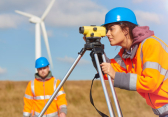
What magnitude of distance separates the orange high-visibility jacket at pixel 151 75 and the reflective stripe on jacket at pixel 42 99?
108 inches

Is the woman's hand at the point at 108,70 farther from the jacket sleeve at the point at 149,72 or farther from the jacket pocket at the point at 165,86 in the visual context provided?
the jacket pocket at the point at 165,86

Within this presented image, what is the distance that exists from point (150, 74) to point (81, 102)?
1075 cm

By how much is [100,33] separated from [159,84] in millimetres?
896

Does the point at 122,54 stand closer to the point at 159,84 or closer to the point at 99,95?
the point at 159,84

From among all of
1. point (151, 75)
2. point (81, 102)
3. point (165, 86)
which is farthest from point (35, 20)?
point (151, 75)

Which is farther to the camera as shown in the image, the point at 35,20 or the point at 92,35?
the point at 35,20

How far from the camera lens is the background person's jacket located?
100 inches

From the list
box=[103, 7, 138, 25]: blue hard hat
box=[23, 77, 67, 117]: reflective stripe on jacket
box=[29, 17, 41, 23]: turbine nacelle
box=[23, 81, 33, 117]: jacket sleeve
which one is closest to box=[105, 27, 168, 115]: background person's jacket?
box=[103, 7, 138, 25]: blue hard hat

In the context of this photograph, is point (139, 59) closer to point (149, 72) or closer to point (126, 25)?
point (149, 72)

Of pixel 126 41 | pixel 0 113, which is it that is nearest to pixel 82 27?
pixel 126 41

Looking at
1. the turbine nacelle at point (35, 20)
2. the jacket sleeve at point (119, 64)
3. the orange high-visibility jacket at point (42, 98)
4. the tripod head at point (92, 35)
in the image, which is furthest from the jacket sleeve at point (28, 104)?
the turbine nacelle at point (35, 20)

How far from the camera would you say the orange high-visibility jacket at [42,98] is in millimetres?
5281

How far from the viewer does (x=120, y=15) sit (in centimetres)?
302

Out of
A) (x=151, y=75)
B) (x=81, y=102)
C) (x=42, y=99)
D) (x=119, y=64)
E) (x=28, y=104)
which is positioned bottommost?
(x=81, y=102)
